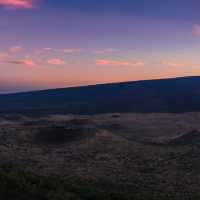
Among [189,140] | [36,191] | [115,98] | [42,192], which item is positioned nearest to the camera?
[36,191]

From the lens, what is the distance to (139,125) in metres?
50.8

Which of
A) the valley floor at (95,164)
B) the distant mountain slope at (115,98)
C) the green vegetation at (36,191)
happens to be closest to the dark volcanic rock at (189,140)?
the valley floor at (95,164)

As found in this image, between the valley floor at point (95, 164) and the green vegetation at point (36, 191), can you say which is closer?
the green vegetation at point (36, 191)

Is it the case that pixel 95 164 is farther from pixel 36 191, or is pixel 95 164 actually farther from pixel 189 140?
pixel 36 191

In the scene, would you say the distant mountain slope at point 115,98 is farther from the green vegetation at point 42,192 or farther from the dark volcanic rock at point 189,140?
the green vegetation at point 42,192

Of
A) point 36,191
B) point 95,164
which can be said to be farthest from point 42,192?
point 95,164

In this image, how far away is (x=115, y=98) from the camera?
100812 millimetres

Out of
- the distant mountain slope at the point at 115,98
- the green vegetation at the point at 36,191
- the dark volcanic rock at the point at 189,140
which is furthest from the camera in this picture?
the distant mountain slope at the point at 115,98

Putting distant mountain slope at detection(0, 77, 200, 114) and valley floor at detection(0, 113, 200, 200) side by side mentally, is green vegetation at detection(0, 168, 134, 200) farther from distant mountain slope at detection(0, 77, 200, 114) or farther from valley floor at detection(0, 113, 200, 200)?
distant mountain slope at detection(0, 77, 200, 114)

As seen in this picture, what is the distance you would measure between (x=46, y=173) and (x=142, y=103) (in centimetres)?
6797

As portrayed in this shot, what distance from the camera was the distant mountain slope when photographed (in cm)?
8219

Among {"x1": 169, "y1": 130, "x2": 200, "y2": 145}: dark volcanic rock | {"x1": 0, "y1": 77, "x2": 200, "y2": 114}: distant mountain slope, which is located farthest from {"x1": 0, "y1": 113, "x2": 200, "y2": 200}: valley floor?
{"x1": 0, "y1": 77, "x2": 200, "y2": 114}: distant mountain slope

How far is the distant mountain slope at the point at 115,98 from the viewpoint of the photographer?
270 feet

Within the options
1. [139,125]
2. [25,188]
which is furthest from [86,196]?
[139,125]
